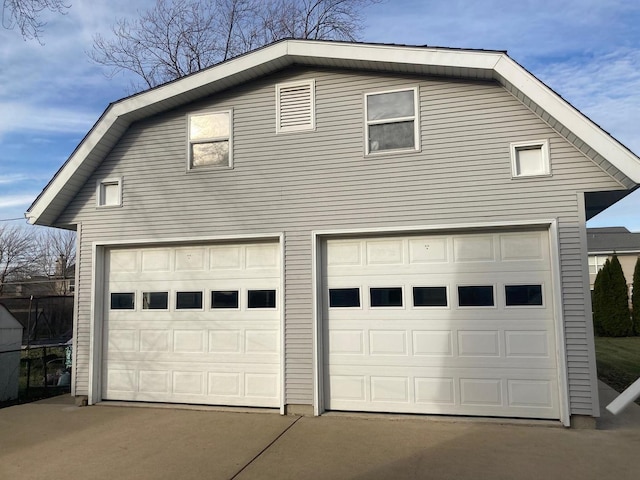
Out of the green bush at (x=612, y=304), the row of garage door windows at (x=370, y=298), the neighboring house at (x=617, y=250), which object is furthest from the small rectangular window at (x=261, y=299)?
the neighboring house at (x=617, y=250)

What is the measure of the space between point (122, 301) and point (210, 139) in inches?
124

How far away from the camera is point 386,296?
267 inches

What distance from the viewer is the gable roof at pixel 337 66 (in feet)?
19.0

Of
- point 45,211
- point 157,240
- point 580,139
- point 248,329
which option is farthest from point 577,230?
point 45,211

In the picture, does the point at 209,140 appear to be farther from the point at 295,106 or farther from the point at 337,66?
the point at 337,66

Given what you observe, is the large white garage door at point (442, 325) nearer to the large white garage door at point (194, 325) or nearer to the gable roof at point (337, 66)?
the large white garage door at point (194, 325)

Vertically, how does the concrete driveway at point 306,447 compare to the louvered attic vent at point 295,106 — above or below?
below

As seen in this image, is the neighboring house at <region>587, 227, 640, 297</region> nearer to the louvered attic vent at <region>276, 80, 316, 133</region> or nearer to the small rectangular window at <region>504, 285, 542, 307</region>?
the small rectangular window at <region>504, 285, 542, 307</region>

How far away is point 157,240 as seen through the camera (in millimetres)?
7586

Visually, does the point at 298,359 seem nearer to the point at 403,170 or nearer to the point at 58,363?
the point at 403,170

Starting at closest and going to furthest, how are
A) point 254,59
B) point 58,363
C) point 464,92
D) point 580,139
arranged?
point 580,139 < point 464,92 < point 254,59 < point 58,363

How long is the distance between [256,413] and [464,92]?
5544 millimetres

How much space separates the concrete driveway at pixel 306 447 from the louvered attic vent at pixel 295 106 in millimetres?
4341

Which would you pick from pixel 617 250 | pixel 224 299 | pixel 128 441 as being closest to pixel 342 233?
pixel 224 299
